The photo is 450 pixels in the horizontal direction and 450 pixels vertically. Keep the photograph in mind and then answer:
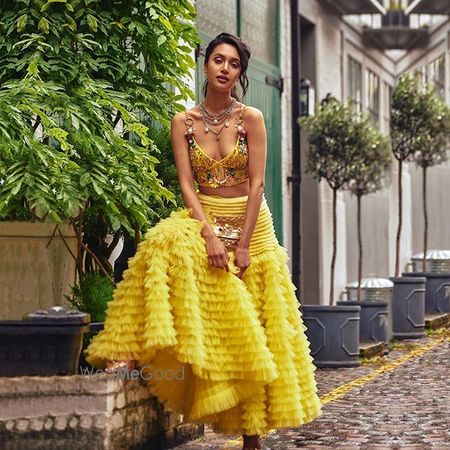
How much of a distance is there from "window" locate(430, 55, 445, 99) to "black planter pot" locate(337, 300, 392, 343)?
12800 mm

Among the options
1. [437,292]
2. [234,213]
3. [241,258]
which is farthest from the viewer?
[437,292]

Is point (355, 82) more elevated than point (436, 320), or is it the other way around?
point (355, 82)

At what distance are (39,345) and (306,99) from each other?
398 inches

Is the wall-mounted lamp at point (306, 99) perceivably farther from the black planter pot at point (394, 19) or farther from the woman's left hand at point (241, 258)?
the woman's left hand at point (241, 258)

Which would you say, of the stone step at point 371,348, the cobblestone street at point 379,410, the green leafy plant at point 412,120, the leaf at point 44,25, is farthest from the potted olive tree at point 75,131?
the green leafy plant at point 412,120

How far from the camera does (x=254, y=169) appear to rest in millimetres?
7023

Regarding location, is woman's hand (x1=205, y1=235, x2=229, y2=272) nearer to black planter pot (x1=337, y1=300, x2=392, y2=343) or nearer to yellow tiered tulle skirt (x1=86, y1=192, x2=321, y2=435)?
yellow tiered tulle skirt (x1=86, y1=192, x2=321, y2=435)

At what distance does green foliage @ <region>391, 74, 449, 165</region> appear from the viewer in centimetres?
1727

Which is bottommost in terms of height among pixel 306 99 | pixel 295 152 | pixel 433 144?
pixel 295 152

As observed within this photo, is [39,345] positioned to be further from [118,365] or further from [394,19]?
[394,19]

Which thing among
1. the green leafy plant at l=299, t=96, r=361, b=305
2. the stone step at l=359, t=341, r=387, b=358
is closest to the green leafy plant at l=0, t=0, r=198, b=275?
the stone step at l=359, t=341, r=387, b=358

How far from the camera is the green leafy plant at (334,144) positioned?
1481cm

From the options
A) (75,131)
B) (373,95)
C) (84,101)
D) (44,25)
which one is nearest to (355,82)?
(373,95)

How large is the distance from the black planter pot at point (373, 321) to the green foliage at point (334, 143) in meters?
1.50
